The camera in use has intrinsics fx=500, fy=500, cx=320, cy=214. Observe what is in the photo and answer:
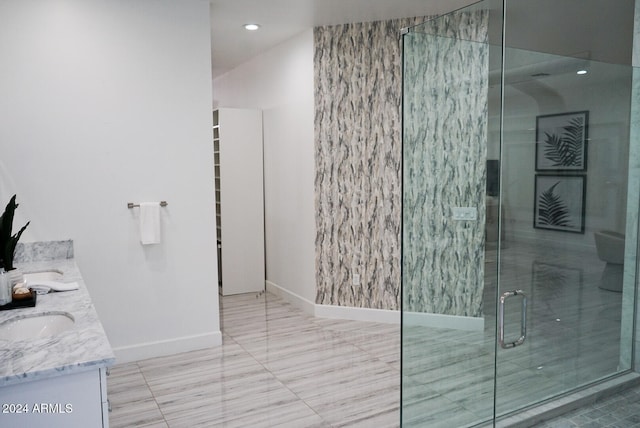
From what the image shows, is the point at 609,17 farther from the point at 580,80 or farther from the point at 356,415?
the point at 356,415

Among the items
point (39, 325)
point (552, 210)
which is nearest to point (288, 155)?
point (552, 210)

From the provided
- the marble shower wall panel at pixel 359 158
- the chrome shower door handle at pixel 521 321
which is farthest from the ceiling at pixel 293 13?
the chrome shower door handle at pixel 521 321

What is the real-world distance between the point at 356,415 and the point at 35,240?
7.88 ft

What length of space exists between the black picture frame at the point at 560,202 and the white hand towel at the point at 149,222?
102 inches

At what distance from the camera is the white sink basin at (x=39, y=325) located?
2.04 meters

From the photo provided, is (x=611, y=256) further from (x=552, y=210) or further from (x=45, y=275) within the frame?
(x=45, y=275)

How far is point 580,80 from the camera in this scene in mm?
2789

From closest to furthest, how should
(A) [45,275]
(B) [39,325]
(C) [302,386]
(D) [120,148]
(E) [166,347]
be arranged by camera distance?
(B) [39,325] < (A) [45,275] < (C) [302,386] < (D) [120,148] < (E) [166,347]

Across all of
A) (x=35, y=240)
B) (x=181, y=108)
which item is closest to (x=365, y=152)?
(x=181, y=108)

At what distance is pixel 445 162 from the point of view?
2500 millimetres

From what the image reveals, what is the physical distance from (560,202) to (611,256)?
0.69 meters

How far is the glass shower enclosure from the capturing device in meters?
2.46

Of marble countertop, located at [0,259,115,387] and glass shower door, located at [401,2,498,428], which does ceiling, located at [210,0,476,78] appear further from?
marble countertop, located at [0,259,115,387]

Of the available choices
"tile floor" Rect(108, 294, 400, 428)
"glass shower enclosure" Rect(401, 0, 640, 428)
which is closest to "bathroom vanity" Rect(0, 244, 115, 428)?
"tile floor" Rect(108, 294, 400, 428)
